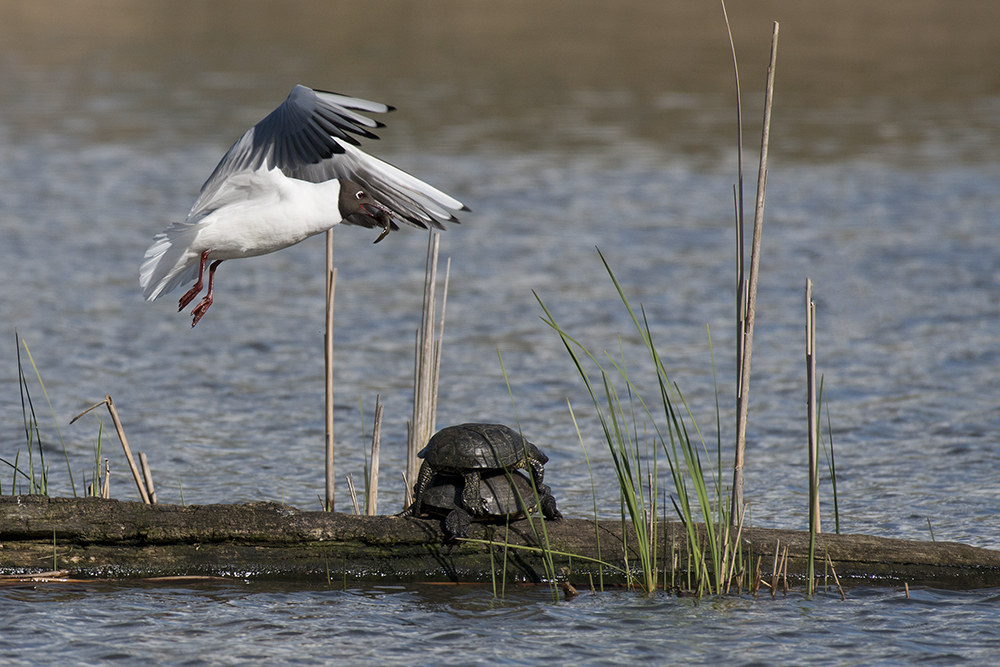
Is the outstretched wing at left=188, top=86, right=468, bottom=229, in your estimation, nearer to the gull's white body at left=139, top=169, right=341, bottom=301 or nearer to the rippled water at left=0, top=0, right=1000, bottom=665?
the gull's white body at left=139, top=169, right=341, bottom=301

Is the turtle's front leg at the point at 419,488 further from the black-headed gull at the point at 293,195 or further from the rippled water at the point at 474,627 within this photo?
the black-headed gull at the point at 293,195

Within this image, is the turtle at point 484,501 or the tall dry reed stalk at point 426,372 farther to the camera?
the tall dry reed stalk at point 426,372

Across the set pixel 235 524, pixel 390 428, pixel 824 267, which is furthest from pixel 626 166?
pixel 235 524

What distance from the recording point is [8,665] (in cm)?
561

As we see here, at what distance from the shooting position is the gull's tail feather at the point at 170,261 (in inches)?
232

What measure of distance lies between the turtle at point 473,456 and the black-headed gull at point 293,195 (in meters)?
1.23

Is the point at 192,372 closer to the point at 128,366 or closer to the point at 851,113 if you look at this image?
the point at 128,366

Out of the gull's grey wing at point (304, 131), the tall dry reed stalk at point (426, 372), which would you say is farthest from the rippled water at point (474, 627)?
the gull's grey wing at point (304, 131)

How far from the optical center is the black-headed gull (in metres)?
5.56

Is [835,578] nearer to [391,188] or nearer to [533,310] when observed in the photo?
[391,188]

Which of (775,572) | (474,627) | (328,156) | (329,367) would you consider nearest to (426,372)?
(329,367)

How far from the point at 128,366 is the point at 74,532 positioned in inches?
216

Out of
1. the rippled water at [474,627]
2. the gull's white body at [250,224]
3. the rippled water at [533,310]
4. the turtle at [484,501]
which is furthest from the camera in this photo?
the turtle at [484,501]

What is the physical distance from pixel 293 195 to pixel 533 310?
7.86m
